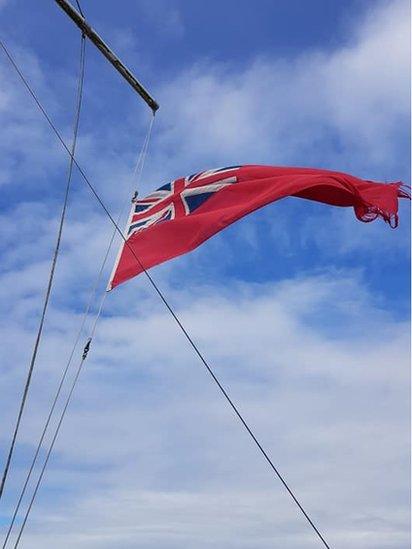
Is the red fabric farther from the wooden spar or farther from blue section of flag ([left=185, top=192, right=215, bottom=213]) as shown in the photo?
the wooden spar

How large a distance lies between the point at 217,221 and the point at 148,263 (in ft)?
6.30

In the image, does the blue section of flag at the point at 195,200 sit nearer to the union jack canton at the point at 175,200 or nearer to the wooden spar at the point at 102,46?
the union jack canton at the point at 175,200

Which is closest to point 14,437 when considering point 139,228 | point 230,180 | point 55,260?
point 55,260

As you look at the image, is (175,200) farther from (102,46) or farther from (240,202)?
(102,46)

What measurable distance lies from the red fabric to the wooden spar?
312 centimetres

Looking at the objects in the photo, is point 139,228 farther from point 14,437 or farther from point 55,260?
point 14,437

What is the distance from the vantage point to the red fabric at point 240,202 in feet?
61.0

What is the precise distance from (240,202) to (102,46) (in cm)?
557

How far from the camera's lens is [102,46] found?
69.8 ft

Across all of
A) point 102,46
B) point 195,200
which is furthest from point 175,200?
point 102,46

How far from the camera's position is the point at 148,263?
18.3 meters

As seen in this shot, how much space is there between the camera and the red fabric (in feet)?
61.0

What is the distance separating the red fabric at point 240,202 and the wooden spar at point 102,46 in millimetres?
3123

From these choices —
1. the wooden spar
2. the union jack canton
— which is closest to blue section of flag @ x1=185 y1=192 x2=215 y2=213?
the union jack canton
